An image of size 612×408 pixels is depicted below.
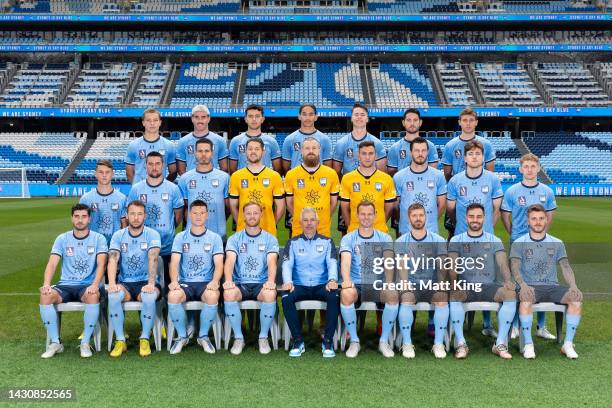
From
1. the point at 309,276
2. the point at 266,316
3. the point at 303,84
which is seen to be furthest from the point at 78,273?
the point at 303,84

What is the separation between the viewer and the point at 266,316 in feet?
16.1

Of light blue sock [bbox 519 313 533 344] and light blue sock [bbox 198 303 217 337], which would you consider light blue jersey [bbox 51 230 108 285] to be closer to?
light blue sock [bbox 198 303 217 337]

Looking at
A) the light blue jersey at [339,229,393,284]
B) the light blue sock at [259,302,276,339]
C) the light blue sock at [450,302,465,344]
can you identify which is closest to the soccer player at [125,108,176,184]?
the light blue sock at [259,302,276,339]

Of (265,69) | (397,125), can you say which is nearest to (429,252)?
(397,125)

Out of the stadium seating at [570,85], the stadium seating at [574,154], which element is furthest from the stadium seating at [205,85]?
the stadium seating at [570,85]

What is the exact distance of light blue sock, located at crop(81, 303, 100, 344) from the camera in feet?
15.9

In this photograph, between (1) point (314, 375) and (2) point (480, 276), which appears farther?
(2) point (480, 276)

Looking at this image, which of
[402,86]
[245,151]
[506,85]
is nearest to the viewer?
[245,151]

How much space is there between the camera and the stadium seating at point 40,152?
2825 cm

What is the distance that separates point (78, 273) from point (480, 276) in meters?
3.50

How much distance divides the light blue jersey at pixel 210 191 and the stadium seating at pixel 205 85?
25.4m

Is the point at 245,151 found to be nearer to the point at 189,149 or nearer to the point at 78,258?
the point at 189,149

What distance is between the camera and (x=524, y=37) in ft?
112

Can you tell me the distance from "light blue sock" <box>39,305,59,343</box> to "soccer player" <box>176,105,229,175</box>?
86.2 inches
